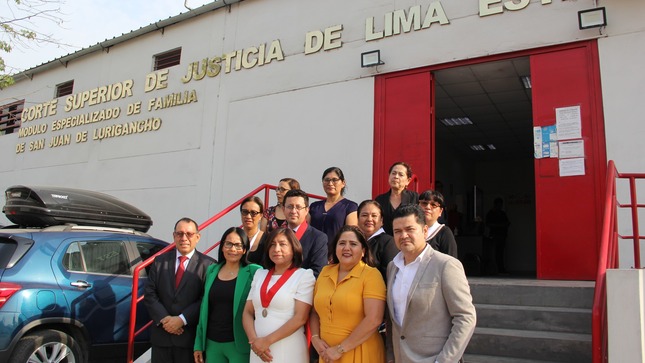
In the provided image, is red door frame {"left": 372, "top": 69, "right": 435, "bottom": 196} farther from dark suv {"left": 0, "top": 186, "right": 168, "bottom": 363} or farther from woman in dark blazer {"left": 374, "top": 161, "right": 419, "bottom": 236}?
dark suv {"left": 0, "top": 186, "right": 168, "bottom": 363}

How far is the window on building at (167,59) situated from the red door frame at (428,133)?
465 centimetres

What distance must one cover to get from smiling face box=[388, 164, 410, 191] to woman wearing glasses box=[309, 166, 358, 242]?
41 centimetres

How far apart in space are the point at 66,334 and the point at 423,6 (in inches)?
233

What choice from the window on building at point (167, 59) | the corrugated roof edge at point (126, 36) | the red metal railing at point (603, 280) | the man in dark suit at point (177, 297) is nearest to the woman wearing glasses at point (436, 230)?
the red metal railing at point (603, 280)

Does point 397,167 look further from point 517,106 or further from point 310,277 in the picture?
point 517,106

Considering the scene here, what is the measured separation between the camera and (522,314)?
14.5ft

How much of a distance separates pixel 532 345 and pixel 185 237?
2.89 meters

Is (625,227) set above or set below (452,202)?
below

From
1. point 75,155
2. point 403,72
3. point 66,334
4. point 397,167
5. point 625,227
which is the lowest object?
point 66,334

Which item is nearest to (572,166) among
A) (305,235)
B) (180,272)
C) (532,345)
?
(532,345)

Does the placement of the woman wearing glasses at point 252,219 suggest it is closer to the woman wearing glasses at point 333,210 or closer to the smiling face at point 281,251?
the woman wearing glasses at point 333,210

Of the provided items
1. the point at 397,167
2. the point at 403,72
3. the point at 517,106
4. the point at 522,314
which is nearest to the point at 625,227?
the point at 522,314

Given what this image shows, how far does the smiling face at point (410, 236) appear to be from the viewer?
2.94m

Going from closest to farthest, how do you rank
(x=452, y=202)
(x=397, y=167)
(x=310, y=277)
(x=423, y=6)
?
(x=310, y=277), (x=397, y=167), (x=423, y=6), (x=452, y=202)
